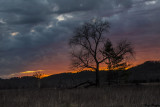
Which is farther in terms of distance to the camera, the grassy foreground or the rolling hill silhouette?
the rolling hill silhouette

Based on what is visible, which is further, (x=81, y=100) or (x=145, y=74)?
(x=145, y=74)

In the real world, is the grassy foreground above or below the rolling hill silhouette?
below

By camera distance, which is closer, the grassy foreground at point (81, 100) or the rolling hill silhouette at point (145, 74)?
the grassy foreground at point (81, 100)

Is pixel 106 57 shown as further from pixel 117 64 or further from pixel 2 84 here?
pixel 2 84

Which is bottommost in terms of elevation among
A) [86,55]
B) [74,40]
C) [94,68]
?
[94,68]

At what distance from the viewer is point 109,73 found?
41.2m

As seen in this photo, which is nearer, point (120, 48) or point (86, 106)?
point (86, 106)

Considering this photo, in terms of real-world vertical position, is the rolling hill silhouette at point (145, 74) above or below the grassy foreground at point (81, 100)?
above

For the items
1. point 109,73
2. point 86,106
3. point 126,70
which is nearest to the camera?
point 86,106

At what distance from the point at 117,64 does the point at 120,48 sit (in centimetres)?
A: 1149

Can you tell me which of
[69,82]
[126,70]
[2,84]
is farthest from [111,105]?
[2,84]

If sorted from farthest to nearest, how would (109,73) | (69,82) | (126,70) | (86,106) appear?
(126,70) < (109,73) < (69,82) < (86,106)

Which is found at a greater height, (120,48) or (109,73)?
(120,48)

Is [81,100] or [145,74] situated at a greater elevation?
[145,74]
